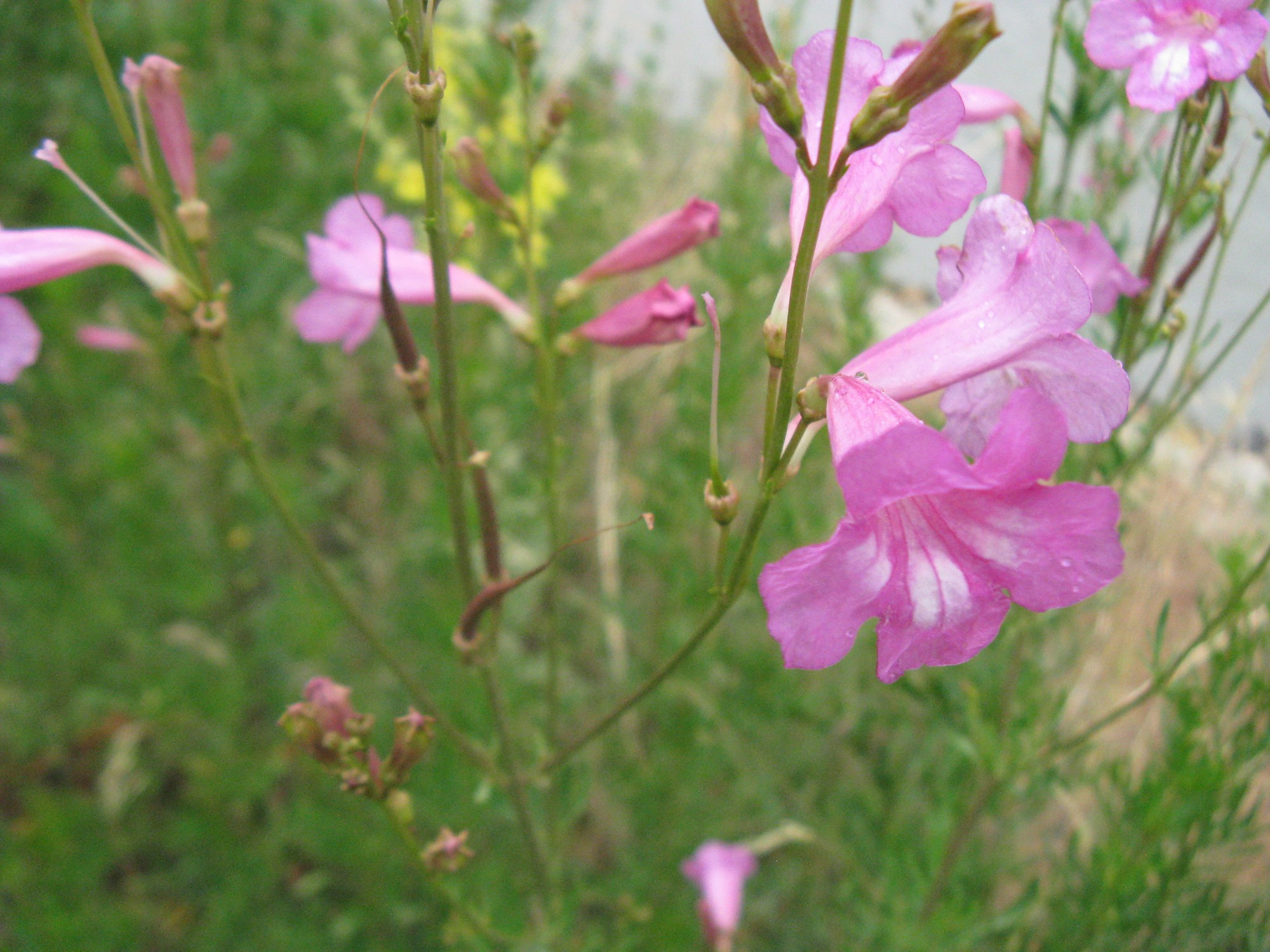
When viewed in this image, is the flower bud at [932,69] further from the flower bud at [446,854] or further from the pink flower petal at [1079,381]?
the flower bud at [446,854]

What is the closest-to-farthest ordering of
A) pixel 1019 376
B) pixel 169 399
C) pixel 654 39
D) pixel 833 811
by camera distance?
1. pixel 1019 376
2. pixel 833 811
3. pixel 169 399
4. pixel 654 39

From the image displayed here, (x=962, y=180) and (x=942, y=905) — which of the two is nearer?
(x=962, y=180)

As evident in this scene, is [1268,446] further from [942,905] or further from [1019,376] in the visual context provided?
[1019,376]

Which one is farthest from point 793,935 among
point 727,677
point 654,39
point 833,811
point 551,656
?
point 654,39

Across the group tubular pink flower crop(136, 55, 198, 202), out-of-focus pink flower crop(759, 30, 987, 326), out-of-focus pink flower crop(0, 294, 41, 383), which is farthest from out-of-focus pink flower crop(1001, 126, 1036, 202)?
out-of-focus pink flower crop(0, 294, 41, 383)

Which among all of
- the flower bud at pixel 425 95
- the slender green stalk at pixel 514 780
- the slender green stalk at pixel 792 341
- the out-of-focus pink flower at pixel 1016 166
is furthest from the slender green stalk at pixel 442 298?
the out-of-focus pink flower at pixel 1016 166

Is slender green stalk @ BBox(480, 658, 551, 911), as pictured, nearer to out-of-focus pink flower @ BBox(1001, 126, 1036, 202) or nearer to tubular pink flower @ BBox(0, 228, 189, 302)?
tubular pink flower @ BBox(0, 228, 189, 302)

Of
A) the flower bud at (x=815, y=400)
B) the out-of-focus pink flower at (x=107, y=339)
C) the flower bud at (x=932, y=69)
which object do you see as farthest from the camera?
the out-of-focus pink flower at (x=107, y=339)
